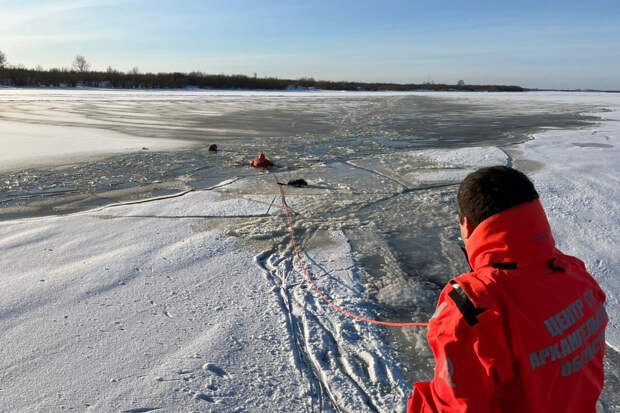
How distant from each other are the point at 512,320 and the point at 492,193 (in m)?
0.35

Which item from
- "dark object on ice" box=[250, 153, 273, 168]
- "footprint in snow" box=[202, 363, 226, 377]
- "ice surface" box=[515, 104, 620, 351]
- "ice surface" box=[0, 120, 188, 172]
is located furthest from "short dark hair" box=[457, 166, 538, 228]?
"ice surface" box=[0, 120, 188, 172]

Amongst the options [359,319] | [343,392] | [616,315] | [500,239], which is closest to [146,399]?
[343,392]

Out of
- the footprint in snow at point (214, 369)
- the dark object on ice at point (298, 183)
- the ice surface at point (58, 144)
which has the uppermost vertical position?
the ice surface at point (58, 144)

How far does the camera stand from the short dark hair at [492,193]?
4.08 ft

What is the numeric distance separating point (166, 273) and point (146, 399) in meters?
1.44

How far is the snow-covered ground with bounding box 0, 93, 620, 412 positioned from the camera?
7.25 feet

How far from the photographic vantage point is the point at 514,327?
1.19 m

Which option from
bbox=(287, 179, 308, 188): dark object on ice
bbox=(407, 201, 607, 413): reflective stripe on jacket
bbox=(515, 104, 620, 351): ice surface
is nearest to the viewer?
bbox=(407, 201, 607, 413): reflective stripe on jacket

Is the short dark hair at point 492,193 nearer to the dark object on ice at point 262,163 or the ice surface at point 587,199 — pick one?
the ice surface at point 587,199

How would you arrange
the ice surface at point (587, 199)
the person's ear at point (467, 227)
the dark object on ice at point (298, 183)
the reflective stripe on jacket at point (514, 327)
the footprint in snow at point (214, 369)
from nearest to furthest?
the reflective stripe on jacket at point (514, 327) < the person's ear at point (467, 227) < the footprint in snow at point (214, 369) < the ice surface at point (587, 199) < the dark object on ice at point (298, 183)

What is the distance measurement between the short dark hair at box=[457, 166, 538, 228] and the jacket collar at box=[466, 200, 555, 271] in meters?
0.02

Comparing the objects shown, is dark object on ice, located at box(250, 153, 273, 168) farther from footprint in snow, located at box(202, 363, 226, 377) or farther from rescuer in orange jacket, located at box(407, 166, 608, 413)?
rescuer in orange jacket, located at box(407, 166, 608, 413)

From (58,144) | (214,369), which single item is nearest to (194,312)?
(214,369)

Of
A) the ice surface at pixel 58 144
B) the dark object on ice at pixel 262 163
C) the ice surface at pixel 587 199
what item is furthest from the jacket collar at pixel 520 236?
the ice surface at pixel 58 144
